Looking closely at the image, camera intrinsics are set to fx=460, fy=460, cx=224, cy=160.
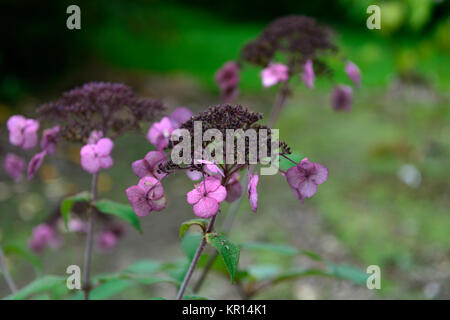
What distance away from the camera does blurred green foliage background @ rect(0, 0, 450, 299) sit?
2.13 m

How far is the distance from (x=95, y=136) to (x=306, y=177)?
443 mm

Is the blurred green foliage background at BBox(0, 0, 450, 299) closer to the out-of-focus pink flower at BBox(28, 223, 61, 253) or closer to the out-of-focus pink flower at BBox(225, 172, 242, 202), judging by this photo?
the out-of-focus pink flower at BBox(28, 223, 61, 253)

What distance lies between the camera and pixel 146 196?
2.46 feet

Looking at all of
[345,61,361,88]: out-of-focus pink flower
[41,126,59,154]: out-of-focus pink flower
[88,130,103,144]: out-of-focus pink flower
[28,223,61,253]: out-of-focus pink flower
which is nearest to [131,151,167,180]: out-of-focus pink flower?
[88,130,103,144]: out-of-focus pink flower

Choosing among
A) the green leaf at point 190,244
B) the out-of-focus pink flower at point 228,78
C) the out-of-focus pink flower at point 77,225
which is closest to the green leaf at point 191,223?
the green leaf at point 190,244

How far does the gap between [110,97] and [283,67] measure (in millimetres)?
449

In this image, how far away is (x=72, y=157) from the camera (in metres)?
3.34

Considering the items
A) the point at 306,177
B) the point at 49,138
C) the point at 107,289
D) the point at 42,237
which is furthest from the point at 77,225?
the point at 306,177

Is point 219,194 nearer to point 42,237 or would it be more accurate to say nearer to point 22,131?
point 22,131

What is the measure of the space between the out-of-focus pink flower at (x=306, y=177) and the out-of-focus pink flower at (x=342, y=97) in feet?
2.24

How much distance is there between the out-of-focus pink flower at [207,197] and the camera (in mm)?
704

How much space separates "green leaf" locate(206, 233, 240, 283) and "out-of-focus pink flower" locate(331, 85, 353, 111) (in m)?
0.76
